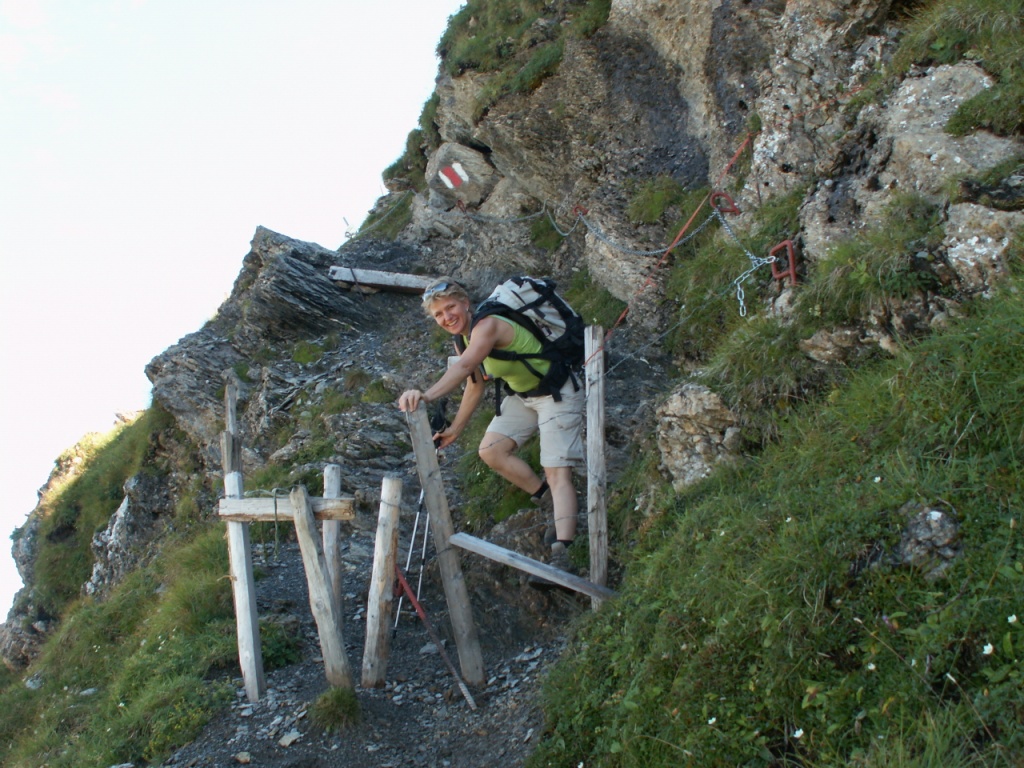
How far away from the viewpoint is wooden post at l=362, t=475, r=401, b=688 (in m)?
7.11

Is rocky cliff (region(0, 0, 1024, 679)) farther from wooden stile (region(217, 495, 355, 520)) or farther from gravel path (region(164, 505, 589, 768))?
wooden stile (region(217, 495, 355, 520))

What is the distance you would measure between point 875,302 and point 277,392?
12022mm

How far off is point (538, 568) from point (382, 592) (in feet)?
4.54

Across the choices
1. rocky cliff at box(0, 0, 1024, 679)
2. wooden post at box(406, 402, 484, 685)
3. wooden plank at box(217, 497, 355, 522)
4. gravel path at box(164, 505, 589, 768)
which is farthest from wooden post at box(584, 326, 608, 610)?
wooden plank at box(217, 497, 355, 522)

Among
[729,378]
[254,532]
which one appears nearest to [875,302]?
[729,378]

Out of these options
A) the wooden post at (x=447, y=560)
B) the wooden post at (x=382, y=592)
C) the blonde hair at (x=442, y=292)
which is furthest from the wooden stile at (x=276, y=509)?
the blonde hair at (x=442, y=292)

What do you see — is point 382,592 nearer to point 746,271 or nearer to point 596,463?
point 596,463

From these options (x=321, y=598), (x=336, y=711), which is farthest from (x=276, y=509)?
(x=336, y=711)

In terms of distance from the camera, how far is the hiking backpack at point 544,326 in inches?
286

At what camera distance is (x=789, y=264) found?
777cm

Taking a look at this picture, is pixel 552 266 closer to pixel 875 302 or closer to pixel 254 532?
pixel 254 532

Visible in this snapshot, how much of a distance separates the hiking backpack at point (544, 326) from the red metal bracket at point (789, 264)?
1959 millimetres

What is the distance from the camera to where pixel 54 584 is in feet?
63.2

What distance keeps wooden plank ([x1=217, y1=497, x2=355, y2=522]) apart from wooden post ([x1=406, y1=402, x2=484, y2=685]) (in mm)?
712
